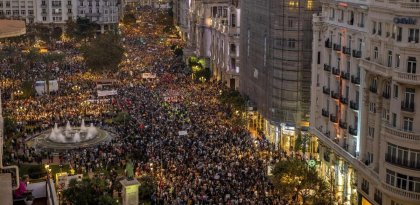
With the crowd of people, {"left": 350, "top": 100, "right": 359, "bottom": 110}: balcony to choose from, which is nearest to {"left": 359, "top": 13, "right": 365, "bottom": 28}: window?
{"left": 350, "top": 100, "right": 359, "bottom": 110}: balcony

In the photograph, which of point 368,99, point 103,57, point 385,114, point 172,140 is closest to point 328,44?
point 368,99

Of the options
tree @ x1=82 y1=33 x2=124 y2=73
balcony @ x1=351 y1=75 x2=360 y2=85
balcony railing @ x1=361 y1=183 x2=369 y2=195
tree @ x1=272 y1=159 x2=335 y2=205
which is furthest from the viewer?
tree @ x1=82 y1=33 x2=124 y2=73

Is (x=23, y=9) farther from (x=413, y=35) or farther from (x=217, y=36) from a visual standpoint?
(x=413, y=35)

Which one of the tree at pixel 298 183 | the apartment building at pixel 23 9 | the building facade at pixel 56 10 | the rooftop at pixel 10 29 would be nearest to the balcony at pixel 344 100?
the tree at pixel 298 183

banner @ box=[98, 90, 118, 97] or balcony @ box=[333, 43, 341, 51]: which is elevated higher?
balcony @ box=[333, 43, 341, 51]

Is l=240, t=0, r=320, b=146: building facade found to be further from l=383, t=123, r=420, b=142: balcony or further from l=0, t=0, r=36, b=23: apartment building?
l=0, t=0, r=36, b=23: apartment building

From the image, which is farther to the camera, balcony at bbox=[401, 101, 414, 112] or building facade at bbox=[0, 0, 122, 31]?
building facade at bbox=[0, 0, 122, 31]
